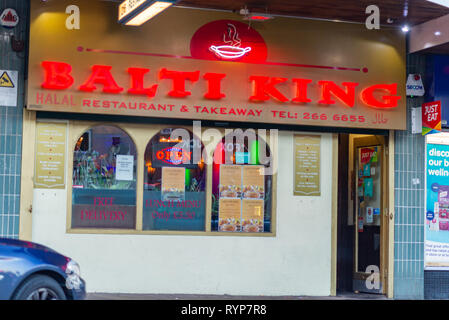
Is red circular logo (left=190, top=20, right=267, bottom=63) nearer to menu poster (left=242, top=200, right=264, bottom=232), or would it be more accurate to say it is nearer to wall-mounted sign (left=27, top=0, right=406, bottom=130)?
wall-mounted sign (left=27, top=0, right=406, bottom=130)

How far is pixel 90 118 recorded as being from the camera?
450 inches

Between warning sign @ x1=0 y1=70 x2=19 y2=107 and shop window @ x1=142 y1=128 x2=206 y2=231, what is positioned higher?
warning sign @ x1=0 y1=70 x2=19 y2=107

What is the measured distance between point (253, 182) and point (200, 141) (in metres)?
1.06

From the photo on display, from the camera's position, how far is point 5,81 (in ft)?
36.5

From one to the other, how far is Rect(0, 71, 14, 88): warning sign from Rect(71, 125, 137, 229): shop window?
1.26 meters

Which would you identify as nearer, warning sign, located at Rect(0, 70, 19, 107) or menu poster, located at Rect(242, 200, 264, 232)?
warning sign, located at Rect(0, 70, 19, 107)

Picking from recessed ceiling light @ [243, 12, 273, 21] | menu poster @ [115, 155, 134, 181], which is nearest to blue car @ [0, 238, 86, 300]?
menu poster @ [115, 155, 134, 181]

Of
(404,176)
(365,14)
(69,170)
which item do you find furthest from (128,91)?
(404,176)

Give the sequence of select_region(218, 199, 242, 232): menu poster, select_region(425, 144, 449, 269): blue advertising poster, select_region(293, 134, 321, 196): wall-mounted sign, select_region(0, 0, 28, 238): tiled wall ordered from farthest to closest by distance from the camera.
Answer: select_region(425, 144, 449, 269): blue advertising poster
select_region(293, 134, 321, 196): wall-mounted sign
select_region(218, 199, 242, 232): menu poster
select_region(0, 0, 28, 238): tiled wall

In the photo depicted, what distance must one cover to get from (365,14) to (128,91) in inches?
149

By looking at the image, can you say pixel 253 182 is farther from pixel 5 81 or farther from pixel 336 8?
pixel 5 81

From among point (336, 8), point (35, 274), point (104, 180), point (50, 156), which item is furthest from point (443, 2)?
point (35, 274)

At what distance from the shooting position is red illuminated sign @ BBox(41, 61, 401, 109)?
36.9 feet

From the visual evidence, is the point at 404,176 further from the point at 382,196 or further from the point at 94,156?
the point at 94,156
